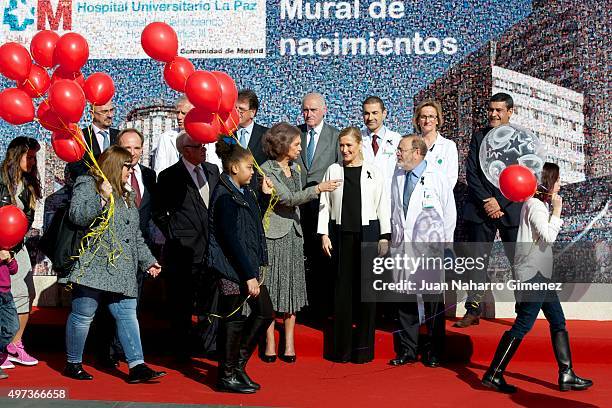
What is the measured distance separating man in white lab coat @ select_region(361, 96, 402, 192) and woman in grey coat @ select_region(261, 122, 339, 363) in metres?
0.73

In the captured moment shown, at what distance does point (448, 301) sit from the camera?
690 cm

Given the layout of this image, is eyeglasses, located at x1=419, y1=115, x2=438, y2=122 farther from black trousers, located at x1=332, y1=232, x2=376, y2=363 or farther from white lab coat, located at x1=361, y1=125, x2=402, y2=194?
black trousers, located at x1=332, y1=232, x2=376, y2=363

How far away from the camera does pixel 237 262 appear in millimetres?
5137

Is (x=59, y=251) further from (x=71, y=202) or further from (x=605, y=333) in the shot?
(x=605, y=333)

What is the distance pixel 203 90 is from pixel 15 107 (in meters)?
1.25

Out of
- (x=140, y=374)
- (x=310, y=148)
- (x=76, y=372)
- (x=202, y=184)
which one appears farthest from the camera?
(x=310, y=148)

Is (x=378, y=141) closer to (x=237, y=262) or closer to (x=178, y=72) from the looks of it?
(x=178, y=72)

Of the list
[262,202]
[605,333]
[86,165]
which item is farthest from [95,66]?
[605,333]

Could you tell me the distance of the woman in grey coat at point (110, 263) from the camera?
540cm

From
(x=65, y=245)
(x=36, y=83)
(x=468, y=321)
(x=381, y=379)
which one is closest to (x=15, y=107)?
(x=36, y=83)

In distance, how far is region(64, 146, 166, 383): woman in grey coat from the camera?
540 centimetres

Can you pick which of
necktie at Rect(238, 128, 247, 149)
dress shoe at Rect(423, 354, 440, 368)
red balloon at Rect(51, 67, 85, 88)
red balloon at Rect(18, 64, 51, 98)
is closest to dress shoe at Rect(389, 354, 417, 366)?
dress shoe at Rect(423, 354, 440, 368)

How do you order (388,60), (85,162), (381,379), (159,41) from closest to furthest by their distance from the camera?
(159,41)
(381,379)
(85,162)
(388,60)

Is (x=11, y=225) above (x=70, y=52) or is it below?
below
